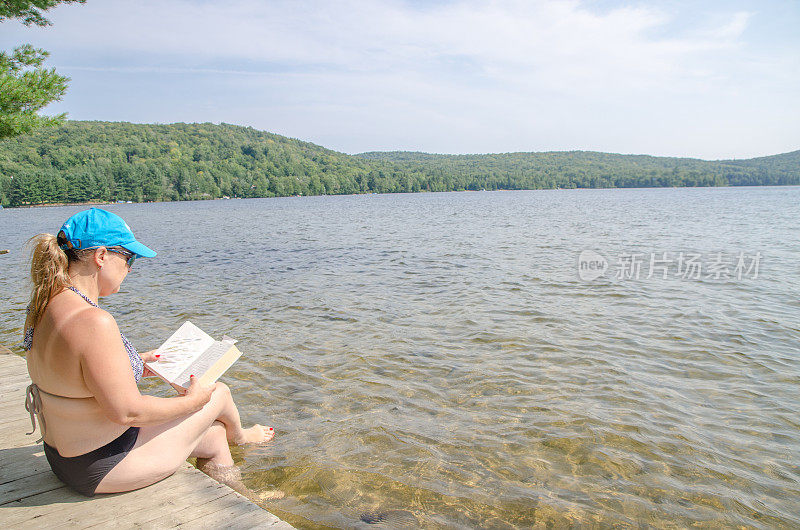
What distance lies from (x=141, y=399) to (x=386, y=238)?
86.4 feet

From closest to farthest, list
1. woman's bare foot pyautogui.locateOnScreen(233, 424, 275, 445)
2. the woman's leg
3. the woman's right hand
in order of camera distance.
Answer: the woman's leg < the woman's right hand < woman's bare foot pyautogui.locateOnScreen(233, 424, 275, 445)

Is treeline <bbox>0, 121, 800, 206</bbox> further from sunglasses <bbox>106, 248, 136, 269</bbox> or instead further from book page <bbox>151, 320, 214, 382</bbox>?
sunglasses <bbox>106, 248, 136, 269</bbox>

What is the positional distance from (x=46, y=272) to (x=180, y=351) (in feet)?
4.33

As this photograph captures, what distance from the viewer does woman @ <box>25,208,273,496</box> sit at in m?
2.72

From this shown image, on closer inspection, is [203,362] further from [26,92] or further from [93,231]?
[26,92]

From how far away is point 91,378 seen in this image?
273 centimetres

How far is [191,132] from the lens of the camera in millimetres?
159250

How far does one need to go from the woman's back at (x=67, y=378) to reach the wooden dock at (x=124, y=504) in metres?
0.36

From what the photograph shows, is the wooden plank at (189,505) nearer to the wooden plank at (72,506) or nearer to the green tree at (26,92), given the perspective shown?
the wooden plank at (72,506)

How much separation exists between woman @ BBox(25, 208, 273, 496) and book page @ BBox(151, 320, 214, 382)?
0.25 metres

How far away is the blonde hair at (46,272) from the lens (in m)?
2.82

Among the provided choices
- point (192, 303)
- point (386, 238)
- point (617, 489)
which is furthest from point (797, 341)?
point (386, 238)

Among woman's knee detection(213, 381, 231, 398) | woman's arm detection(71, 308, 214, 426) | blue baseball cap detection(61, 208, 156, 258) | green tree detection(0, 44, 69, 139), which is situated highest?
green tree detection(0, 44, 69, 139)

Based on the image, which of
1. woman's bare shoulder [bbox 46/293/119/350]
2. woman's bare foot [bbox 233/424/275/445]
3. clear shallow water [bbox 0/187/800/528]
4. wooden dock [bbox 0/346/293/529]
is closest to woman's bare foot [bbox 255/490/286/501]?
A: clear shallow water [bbox 0/187/800/528]
